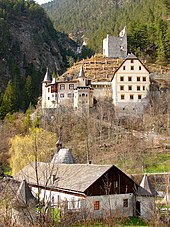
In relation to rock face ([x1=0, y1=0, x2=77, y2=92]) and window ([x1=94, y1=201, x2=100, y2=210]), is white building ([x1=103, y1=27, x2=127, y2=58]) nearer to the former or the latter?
rock face ([x1=0, y1=0, x2=77, y2=92])

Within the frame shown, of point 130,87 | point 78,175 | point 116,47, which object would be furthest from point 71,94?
point 78,175

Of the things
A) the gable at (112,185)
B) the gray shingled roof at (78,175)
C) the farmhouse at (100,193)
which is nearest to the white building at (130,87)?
the gray shingled roof at (78,175)

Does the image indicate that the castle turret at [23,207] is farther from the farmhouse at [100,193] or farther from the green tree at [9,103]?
the green tree at [9,103]

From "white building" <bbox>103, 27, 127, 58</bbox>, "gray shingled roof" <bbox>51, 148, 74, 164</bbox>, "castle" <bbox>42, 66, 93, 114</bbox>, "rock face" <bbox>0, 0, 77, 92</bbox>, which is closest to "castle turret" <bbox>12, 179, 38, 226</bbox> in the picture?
"gray shingled roof" <bbox>51, 148, 74, 164</bbox>

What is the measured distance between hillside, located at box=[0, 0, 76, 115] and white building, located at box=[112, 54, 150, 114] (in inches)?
1365

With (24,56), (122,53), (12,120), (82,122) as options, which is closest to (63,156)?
(82,122)

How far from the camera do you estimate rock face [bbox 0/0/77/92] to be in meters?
119

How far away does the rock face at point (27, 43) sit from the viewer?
11856 cm

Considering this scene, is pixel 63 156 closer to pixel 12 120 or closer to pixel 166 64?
pixel 12 120

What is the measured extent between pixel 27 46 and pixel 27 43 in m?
1.30

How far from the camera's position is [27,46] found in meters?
128

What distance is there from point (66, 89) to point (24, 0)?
84.8 meters

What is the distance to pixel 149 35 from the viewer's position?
293ft

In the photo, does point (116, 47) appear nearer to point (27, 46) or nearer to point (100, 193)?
point (27, 46)
